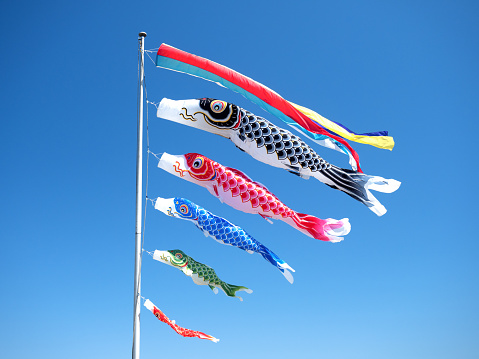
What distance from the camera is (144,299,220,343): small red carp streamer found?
972 cm

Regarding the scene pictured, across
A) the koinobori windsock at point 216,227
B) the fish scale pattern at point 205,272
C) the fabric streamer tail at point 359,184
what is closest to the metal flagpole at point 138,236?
the koinobori windsock at point 216,227

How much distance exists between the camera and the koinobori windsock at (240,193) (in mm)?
9938

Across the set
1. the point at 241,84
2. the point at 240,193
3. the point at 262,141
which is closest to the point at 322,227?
the point at 240,193

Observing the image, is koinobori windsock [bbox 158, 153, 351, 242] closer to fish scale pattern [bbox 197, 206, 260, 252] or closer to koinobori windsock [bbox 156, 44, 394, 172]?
fish scale pattern [bbox 197, 206, 260, 252]

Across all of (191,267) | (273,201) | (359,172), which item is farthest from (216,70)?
(191,267)

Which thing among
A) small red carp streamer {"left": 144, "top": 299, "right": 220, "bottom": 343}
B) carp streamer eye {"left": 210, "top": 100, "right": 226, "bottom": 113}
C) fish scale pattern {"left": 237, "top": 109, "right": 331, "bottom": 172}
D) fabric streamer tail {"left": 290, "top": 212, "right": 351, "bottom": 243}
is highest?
carp streamer eye {"left": 210, "top": 100, "right": 226, "bottom": 113}

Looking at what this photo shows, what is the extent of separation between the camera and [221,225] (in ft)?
34.9

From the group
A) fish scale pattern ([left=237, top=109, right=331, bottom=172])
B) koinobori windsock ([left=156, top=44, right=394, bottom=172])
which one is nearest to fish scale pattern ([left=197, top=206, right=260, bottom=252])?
fish scale pattern ([left=237, top=109, right=331, bottom=172])

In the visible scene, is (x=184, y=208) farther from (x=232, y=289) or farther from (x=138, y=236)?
(x=232, y=289)

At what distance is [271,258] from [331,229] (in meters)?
1.55

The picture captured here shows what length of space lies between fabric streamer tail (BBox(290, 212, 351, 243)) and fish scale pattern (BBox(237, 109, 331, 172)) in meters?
1.15

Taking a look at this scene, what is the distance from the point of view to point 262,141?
978cm

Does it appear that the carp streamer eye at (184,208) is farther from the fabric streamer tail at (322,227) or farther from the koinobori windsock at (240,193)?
the fabric streamer tail at (322,227)

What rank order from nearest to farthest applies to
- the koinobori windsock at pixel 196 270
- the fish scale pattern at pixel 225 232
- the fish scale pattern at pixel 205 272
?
the fish scale pattern at pixel 225 232 → the koinobori windsock at pixel 196 270 → the fish scale pattern at pixel 205 272
